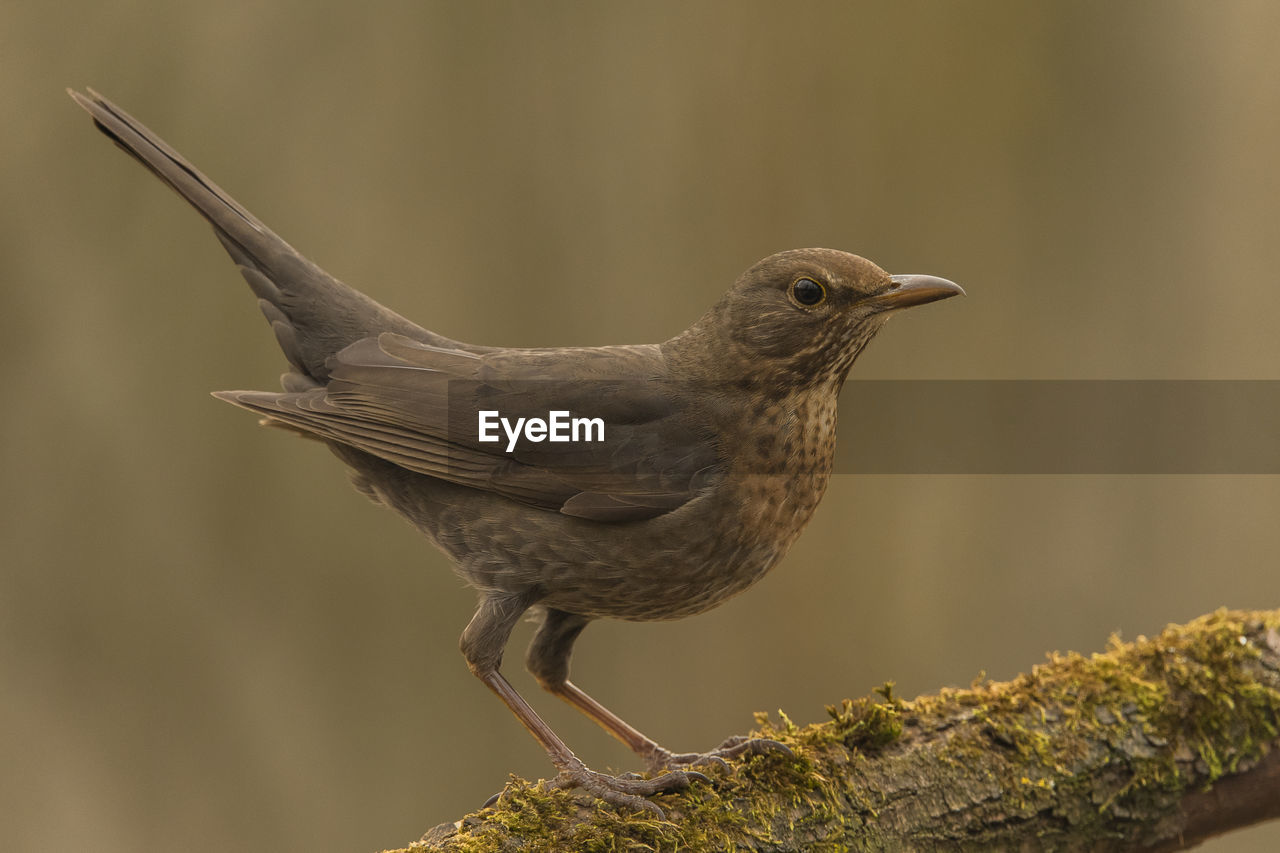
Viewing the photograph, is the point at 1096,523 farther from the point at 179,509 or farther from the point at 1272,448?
the point at 179,509

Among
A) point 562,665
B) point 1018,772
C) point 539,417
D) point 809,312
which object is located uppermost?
point 809,312

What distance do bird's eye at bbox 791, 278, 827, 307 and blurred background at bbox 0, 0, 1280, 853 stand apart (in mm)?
2782

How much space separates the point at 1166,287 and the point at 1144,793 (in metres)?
4.11

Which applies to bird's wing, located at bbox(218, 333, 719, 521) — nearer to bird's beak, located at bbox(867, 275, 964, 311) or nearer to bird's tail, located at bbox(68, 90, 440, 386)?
bird's tail, located at bbox(68, 90, 440, 386)

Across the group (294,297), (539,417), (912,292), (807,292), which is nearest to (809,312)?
(807,292)

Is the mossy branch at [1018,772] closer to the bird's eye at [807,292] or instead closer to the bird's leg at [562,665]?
the bird's leg at [562,665]

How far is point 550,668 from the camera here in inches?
153

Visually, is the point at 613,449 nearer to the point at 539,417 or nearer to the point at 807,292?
the point at 539,417

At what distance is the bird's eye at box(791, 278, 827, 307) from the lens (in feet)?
11.5

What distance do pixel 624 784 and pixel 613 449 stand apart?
3.46 ft

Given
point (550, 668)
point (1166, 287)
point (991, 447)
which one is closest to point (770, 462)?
point (550, 668)

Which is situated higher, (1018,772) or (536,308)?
(536,308)

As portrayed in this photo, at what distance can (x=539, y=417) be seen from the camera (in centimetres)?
361

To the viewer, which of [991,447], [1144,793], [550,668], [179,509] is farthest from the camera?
[991,447]
